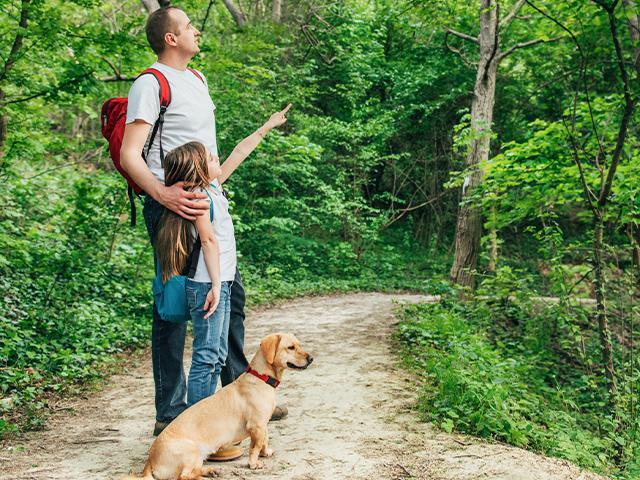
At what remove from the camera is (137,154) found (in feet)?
9.78

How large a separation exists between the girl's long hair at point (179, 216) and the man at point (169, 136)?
63 millimetres

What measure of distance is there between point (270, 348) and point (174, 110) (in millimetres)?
1490

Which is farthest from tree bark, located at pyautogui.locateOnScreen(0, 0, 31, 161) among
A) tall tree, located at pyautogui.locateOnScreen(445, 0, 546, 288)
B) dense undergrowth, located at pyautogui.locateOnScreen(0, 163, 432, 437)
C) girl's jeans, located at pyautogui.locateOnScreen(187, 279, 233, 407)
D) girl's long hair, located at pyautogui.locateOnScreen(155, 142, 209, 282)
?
tall tree, located at pyautogui.locateOnScreen(445, 0, 546, 288)

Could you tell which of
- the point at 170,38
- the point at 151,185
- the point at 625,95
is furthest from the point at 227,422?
the point at 625,95

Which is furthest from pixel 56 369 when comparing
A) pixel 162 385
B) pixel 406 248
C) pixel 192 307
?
pixel 406 248

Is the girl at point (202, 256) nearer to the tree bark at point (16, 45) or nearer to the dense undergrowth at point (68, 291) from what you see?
the dense undergrowth at point (68, 291)

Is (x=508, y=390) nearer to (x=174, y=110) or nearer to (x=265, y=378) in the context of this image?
(x=265, y=378)

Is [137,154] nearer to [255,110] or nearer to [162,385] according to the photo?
[162,385]

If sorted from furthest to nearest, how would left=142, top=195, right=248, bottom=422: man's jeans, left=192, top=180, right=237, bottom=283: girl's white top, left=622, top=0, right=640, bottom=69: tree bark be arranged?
left=622, top=0, right=640, bottom=69: tree bark, left=142, top=195, right=248, bottom=422: man's jeans, left=192, top=180, right=237, bottom=283: girl's white top

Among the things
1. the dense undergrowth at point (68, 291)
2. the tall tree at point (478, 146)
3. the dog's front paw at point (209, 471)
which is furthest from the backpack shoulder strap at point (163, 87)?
the tall tree at point (478, 146)

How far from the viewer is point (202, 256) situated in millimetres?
3076

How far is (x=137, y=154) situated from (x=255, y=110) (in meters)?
11.5

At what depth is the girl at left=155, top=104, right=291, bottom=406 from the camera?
9.85ft

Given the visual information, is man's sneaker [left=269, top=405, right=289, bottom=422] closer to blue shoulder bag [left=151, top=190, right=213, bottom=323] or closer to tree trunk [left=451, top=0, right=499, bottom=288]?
blue shoulder bag [left=151, top=190, right=213, bottom=323]
